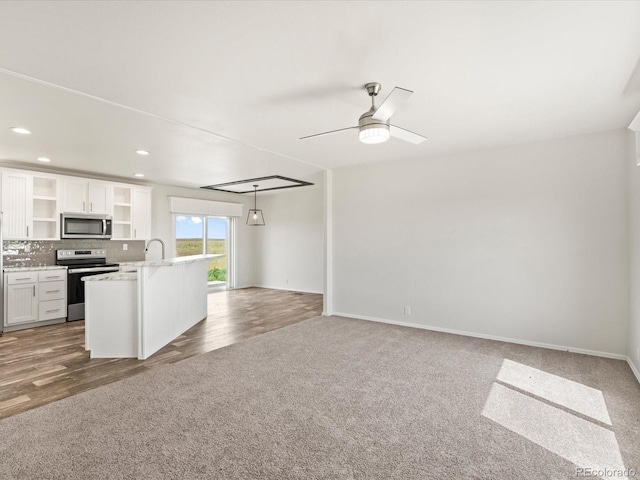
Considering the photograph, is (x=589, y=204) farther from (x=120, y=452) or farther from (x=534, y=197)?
(x=120, y=452)

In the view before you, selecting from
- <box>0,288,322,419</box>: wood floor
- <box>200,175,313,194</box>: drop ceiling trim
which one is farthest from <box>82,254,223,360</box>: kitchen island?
<box>200,175,313,194</box>: drop ceiling trim

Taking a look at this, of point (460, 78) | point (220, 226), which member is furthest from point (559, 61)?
point (220, 226)

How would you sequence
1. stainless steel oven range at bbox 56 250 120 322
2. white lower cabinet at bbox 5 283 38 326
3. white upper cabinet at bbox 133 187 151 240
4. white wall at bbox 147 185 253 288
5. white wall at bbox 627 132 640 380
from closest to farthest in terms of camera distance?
white wall at bbox 627 132 640 380, white lower cabinet at bbox 5 283 38 326, stainless steel oven range at bbox 56 250 120 322, white upper cabinet at bbox 133 187 151 240, white wall at bbox 147 185 253 288

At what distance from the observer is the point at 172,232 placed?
7449 millimetres

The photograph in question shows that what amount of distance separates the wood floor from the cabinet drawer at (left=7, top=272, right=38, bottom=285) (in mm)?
719

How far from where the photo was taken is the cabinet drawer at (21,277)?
15.9 feet

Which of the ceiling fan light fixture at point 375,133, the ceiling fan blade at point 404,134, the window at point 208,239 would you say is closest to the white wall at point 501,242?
the ceiling fan blade at point 404,134

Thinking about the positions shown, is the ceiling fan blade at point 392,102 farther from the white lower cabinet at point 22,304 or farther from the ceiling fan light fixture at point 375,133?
the white lower cabinet at point 22,304

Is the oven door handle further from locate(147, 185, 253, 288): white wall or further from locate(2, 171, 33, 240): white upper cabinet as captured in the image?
locate(147, 185, 253, 288): white wall

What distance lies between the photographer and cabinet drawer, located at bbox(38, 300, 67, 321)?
5.13 metres

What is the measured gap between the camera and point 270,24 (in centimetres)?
190

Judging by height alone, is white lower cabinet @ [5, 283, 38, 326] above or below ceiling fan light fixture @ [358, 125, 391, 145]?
below

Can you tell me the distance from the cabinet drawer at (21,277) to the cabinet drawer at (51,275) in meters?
0.07

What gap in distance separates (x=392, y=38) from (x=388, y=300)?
3.93 m
